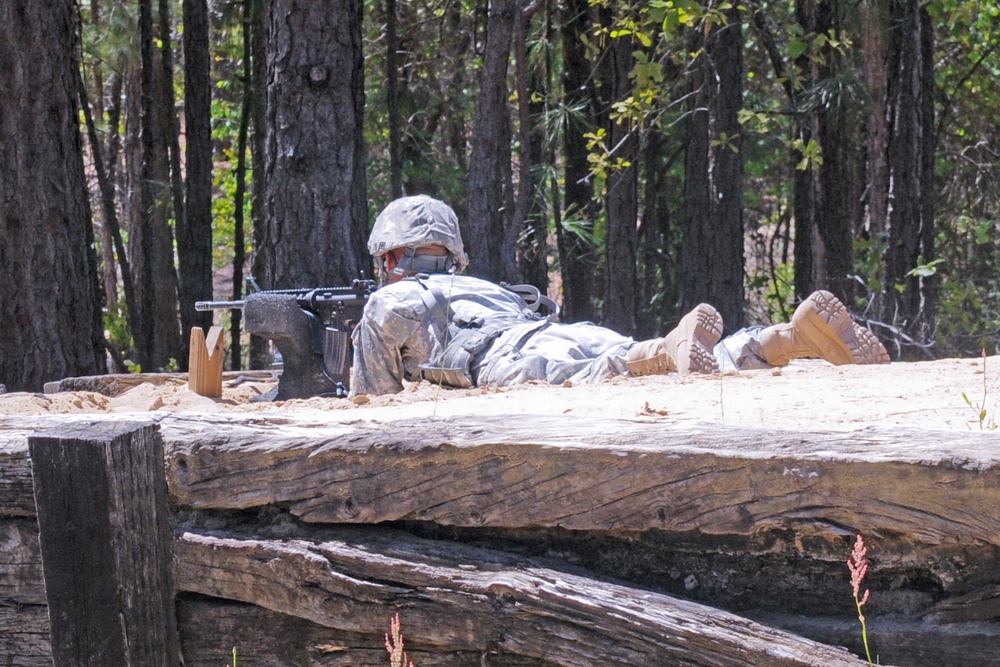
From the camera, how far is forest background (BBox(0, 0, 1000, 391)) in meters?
6.30

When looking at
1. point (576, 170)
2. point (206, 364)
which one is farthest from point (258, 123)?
point (206, 364)

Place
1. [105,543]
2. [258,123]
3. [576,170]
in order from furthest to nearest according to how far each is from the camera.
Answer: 1. [576,170]
2. [258,123]
3. [105,543]

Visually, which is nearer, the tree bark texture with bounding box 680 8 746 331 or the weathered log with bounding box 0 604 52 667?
the weathered log with bounding box 0 604 52 667

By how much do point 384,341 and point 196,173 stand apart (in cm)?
594

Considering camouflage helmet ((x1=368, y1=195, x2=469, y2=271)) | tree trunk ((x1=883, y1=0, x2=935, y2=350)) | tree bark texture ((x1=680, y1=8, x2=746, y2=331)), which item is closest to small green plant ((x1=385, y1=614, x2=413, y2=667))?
camouflage helmet ((x1=368, y1=195, x2=469, y2=271))

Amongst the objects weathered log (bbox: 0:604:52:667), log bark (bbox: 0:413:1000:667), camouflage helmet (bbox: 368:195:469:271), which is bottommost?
weathered log (bbox: 0:604:52:667)

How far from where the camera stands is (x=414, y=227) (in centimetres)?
616

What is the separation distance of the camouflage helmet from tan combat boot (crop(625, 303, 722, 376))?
174 cm

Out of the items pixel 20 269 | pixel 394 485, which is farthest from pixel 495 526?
pixel 20 269

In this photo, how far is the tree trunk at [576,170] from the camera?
40.7 ft

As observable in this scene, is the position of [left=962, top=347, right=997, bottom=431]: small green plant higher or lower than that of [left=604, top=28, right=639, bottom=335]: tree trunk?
lower

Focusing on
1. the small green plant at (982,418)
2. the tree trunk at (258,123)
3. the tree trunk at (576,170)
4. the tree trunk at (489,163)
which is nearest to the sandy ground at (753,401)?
the small green plant at (982,418)

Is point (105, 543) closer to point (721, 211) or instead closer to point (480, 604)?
point (480, 604)

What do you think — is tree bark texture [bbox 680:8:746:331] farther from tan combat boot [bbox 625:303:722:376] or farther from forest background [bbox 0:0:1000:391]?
tan combat boot [bbox 625:303:722:376]
